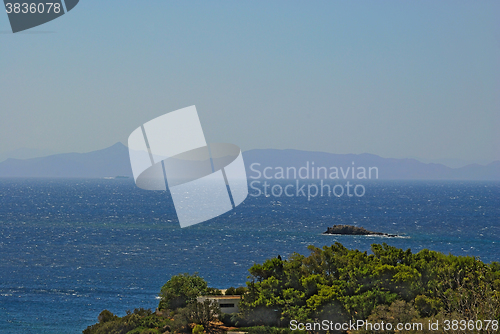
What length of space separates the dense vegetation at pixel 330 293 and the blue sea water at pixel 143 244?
41.5 feet

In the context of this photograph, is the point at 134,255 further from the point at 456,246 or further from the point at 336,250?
the point at 456,246

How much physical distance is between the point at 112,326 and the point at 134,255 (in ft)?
147

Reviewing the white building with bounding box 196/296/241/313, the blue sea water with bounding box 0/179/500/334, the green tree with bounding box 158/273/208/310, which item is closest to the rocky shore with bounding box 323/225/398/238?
the blue sea water with bounding box 0/179/500/334

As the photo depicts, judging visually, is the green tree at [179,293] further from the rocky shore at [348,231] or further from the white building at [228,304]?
the rocky shore at [348,231]

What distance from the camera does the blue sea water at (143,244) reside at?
4844cm

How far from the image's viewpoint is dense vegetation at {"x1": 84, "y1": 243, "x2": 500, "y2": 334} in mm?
27672

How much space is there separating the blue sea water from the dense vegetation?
12.6 m

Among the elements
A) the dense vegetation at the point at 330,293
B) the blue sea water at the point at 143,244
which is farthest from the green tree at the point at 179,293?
the blue sea water at the point at 143,244

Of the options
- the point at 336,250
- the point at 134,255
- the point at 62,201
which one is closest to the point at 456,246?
the point at 134,255

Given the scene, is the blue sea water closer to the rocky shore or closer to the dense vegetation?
the rocky shore

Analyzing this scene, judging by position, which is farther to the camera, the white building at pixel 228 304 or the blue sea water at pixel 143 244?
the blue sea water at pixel 143 244

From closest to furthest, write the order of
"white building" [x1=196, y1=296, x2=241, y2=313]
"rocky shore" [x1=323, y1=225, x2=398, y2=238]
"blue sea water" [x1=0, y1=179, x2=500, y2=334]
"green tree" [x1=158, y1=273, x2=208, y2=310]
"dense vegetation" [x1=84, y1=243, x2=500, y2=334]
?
"dense vegetation" [x1=84, y1=243, x2=500, y2=334] → "white building" [x1=196, y1=296, x2=241, y2=313] → "green tree" [x1=158, y1=273, x2=208, y2=310] → "blue sea water" [x1=0, y1=179, x2=500, y2=334] → "rocky shore" [x1=323, y1=225, x2=398, y2=238]

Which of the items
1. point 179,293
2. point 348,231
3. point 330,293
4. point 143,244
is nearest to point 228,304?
point 179,293

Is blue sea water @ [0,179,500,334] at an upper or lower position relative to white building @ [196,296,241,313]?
lower
